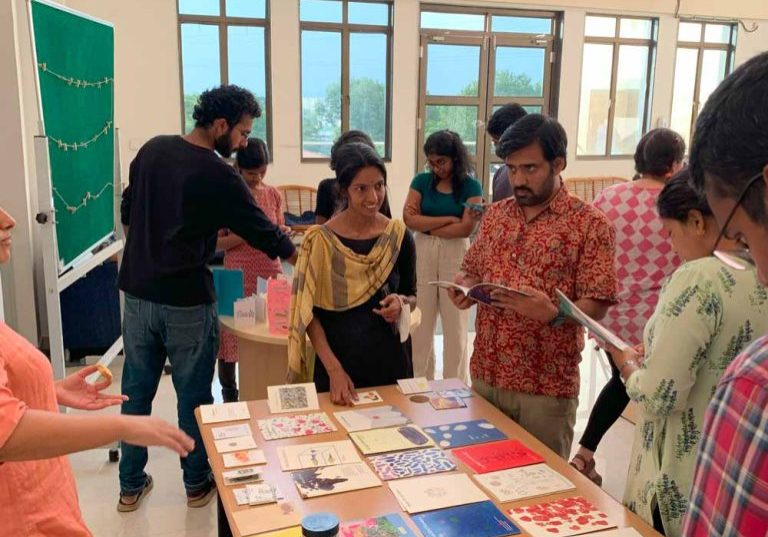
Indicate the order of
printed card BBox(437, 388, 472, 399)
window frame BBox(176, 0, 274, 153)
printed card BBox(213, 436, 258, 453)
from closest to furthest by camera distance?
1. printed card BBox(213, 436, 258, 453)
2. printed card BBox(437, 388, 472, 399)
3. window frame BBox(176, 0, 274, 153)

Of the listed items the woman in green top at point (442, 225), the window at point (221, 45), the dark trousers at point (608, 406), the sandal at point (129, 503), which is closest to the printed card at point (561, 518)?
the dark trousers at point (608, 406)

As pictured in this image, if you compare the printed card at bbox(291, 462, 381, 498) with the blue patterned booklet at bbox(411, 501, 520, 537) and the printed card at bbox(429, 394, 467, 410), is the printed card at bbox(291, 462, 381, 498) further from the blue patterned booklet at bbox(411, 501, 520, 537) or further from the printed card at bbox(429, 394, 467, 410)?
the printed card at bbox(429, 394, 467, 410)

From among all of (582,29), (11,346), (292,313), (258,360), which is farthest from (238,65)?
(11,346)

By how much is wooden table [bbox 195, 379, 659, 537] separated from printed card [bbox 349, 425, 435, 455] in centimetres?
5

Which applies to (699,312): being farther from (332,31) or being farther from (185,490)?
(332,31)

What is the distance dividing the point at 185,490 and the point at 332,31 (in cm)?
578

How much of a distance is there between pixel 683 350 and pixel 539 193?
0.68 meters

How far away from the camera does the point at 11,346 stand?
1.23m

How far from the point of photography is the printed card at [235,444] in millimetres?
1607

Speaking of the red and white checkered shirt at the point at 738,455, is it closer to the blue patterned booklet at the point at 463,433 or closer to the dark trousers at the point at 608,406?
the blue patterned booklet at the point at 463,433

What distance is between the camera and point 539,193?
1.84 metres

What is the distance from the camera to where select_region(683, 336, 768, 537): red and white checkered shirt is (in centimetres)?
60

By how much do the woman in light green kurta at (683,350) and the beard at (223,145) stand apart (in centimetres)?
160

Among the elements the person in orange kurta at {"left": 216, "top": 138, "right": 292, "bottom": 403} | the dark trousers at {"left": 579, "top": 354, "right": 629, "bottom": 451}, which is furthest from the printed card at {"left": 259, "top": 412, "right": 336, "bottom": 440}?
the person in orange kurta at {"left": 216, "top": 138, "right": 292, "bottom": 403}
